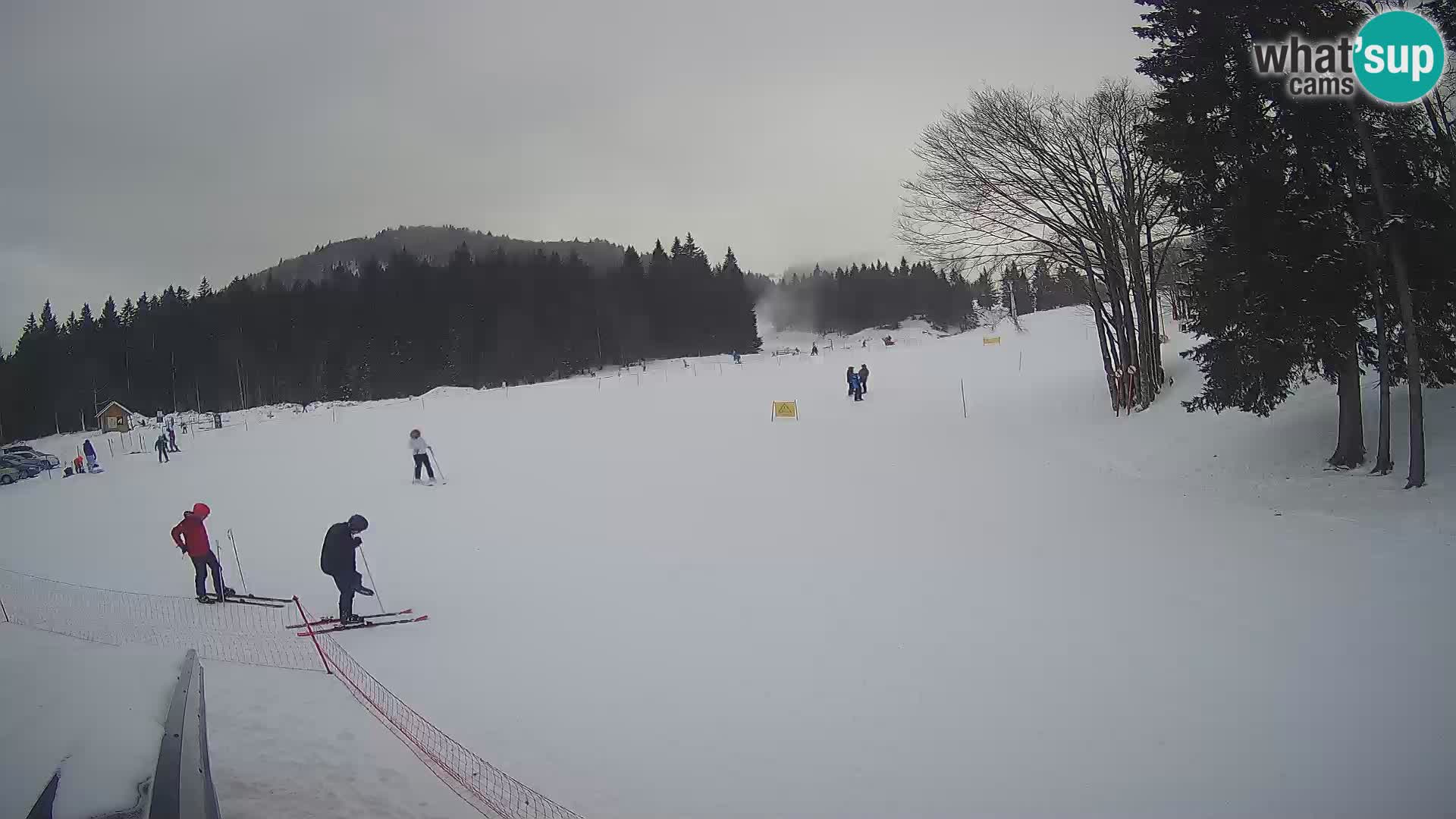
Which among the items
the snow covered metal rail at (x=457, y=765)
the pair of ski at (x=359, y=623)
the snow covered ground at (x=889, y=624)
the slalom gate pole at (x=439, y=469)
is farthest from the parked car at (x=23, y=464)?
the snow covered metal rail at (x=457, y=765)

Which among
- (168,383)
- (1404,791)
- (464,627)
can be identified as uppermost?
(168,383)

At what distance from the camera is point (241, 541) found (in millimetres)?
13305

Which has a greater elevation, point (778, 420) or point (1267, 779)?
point (778, 420)

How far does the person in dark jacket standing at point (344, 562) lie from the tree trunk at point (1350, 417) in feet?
50.3

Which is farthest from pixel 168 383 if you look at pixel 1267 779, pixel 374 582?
pixel 1267 779

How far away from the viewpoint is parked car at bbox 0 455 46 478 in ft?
33.0

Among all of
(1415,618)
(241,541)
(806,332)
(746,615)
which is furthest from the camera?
(806,332)

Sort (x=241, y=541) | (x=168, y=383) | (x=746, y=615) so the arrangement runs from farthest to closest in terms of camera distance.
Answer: (x=168, y=383) < (x=241, y=541) < (x=746, y=615)

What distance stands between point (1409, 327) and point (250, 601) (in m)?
17.5

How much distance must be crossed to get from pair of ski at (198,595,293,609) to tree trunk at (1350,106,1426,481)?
16.7m

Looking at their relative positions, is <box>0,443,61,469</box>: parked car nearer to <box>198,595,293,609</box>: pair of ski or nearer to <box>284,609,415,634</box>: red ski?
<box>198,595,293,609</box>: pair of ski

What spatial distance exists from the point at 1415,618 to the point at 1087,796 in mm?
4846

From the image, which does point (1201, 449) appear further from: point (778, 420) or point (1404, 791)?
point (778, 420)

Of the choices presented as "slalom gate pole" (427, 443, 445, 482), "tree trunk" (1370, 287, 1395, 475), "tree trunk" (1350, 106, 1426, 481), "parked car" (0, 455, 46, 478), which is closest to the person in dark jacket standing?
"parked car" (0, 455, 46, 478)
